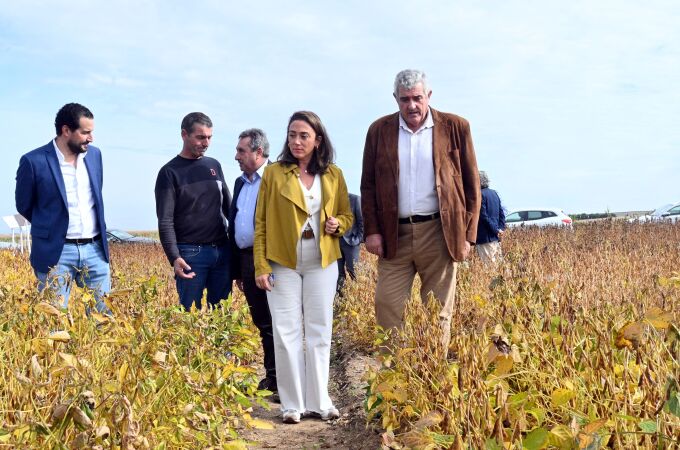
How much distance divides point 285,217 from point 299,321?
2.17 feet

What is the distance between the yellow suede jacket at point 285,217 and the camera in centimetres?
424

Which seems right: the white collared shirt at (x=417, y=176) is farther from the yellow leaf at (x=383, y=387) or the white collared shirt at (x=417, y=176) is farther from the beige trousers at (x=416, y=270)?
the yellow leaf at (x=383, y=387)

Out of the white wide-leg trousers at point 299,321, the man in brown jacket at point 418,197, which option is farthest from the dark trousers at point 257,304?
the man in brown jacket at point 418,197

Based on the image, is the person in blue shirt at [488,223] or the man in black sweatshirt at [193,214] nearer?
the man in black sweatshirt at [193,214]

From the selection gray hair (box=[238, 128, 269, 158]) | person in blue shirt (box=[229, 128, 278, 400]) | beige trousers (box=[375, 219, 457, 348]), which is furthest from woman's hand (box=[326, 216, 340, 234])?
gray hair (box=[238, 128, 269, 158])

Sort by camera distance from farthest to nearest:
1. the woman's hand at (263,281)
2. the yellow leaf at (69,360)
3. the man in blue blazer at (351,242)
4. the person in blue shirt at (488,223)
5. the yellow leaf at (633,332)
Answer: the person in blue shirt at (488,223) < the man in blue blazer at (351,242) < the woman's hand at (263,281) < the yellow leaf at (633,332) < the yellow leaf at (69,360)

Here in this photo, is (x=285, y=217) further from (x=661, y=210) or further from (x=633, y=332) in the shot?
(x=661, y=210)

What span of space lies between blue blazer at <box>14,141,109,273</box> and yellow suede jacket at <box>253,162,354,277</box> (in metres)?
1.45

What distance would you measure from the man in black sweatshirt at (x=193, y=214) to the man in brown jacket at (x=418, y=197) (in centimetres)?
119

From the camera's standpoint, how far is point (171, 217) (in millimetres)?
4855

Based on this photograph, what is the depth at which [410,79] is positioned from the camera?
13.6 ft

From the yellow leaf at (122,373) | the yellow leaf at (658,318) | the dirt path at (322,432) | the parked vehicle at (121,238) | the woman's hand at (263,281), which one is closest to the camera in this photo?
the yellow leaf at (122,373)

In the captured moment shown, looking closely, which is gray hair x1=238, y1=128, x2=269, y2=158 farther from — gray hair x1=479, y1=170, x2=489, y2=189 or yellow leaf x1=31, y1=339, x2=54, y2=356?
gray hair x1=479, y1=170, x2=489, y2=189

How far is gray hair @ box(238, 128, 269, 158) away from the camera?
495cm
